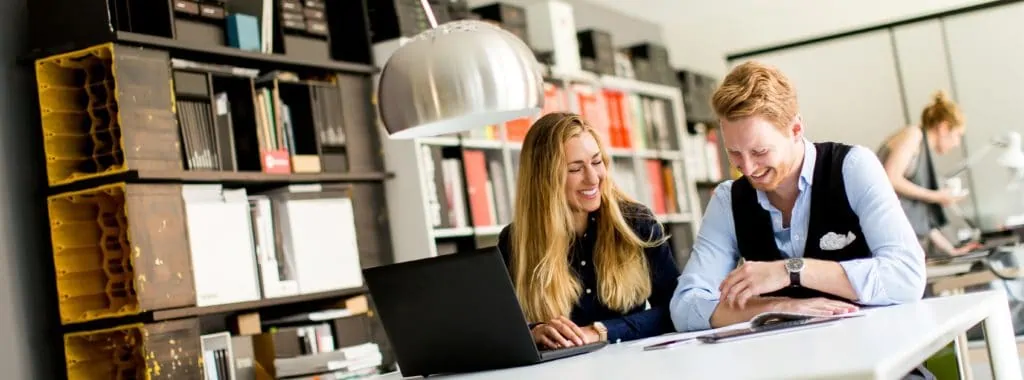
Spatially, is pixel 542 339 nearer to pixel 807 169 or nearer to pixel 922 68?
pixel 807 169

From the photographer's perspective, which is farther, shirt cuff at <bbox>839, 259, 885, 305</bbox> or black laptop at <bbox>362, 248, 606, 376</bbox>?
shirt cuff at <bbox>839, 259, 885, 305</bbox>

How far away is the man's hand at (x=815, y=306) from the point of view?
2.08 meters

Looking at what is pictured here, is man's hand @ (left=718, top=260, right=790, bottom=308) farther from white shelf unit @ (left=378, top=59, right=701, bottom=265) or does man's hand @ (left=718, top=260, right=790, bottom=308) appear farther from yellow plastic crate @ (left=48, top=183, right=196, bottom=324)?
white shelf unit @ (left=378, top=59, right=701, bottom=265)

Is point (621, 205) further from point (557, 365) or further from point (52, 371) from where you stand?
point (52, 371)

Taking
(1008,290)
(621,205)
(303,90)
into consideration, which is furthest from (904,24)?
(621,205)

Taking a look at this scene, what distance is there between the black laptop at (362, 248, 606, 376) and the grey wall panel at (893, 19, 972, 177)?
592cm

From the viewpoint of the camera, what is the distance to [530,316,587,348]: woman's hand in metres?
2.35

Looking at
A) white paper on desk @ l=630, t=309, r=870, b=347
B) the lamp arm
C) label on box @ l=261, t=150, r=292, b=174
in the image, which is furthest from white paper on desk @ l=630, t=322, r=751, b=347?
the lamp arm

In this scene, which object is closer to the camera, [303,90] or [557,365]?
[557,365]

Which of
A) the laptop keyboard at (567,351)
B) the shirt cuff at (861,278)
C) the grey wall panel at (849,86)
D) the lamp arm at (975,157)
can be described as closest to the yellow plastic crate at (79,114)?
the laptop keyboard at (567,351)

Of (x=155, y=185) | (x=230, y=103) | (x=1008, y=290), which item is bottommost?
(x=1008, y=290)

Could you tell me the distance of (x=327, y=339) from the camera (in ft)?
12.9

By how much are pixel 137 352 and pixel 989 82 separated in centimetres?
582

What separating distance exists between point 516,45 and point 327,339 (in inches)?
79.7
